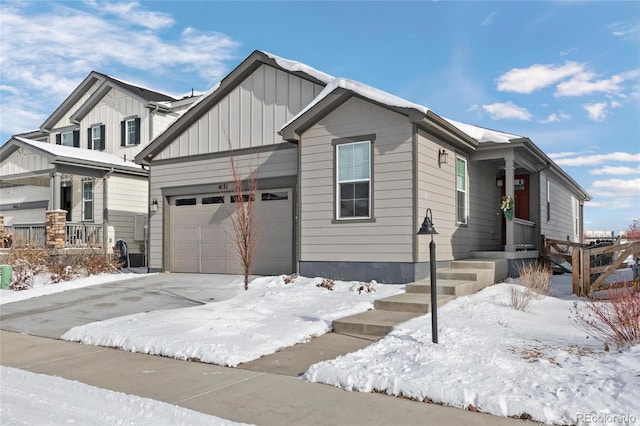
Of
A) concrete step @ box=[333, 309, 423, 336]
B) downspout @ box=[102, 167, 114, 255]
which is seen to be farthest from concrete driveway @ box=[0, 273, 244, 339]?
downspout @ box=[102, 167, 114, 255]

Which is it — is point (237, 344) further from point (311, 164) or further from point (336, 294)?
point (311, 164)

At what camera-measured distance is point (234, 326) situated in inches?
292

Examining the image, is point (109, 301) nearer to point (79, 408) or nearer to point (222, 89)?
point (79, 408)

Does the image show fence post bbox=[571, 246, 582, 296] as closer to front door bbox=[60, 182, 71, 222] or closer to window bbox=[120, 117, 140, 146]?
window bbox=[120, 117, 140, 146]

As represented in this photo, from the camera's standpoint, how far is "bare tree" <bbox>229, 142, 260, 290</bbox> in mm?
11141

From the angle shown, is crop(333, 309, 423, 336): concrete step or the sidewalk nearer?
the sidewalk

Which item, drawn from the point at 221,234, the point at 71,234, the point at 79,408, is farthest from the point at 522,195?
the point at 71,234

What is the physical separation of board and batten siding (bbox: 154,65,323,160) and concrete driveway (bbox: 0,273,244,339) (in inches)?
151

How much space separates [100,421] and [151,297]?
7.09 metres

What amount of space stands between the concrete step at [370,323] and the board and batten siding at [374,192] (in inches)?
111

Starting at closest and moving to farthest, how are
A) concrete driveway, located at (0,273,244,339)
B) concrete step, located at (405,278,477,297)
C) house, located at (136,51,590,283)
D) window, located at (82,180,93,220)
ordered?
concrete driveway, located at (0,273,244,339)
concrete step, located at (405,278,477,297)
house, located at (136,51,590,283)
window, located at (82,180,93,220)

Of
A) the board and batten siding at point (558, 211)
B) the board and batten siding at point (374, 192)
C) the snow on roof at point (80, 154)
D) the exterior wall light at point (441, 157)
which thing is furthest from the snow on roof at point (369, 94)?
the snow on roof at point (80, 154)

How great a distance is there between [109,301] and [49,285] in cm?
327

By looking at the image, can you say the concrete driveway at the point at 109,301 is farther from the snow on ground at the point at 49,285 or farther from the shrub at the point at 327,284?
the shrub at the point at 327,284
